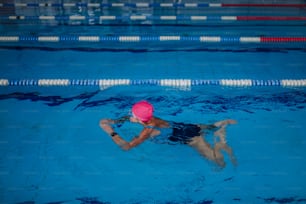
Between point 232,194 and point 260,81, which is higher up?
point 260,81

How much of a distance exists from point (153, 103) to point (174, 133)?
97 centimetres

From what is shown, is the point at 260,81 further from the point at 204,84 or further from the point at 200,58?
the point at 200,58

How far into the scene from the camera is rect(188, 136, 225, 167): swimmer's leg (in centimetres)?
313

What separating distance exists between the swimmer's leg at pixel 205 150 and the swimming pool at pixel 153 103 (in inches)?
2.6

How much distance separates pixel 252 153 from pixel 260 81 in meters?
1.53

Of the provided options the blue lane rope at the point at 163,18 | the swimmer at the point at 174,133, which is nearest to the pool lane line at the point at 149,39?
the blue lane rope at the point at 163,18

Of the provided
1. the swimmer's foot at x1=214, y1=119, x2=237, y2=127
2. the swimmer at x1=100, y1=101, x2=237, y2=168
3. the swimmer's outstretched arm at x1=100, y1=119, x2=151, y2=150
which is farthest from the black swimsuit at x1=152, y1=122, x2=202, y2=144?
the swimmer's foot at x1=214, y1=119, x2=237, y2=127

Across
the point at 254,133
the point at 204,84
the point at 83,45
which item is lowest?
the point at 254,133

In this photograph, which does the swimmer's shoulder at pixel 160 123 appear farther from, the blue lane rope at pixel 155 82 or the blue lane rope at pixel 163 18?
the blue lane rope at pixel 163 18

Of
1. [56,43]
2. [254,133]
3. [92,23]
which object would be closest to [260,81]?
[254,133]

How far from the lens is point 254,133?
12.0ft

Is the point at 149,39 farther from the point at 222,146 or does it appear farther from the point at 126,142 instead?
the point at 222,146

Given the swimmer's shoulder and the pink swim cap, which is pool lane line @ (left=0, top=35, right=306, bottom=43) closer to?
the swimmer's shoulder

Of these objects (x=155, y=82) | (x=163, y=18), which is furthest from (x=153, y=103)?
(x=163, y=18)
